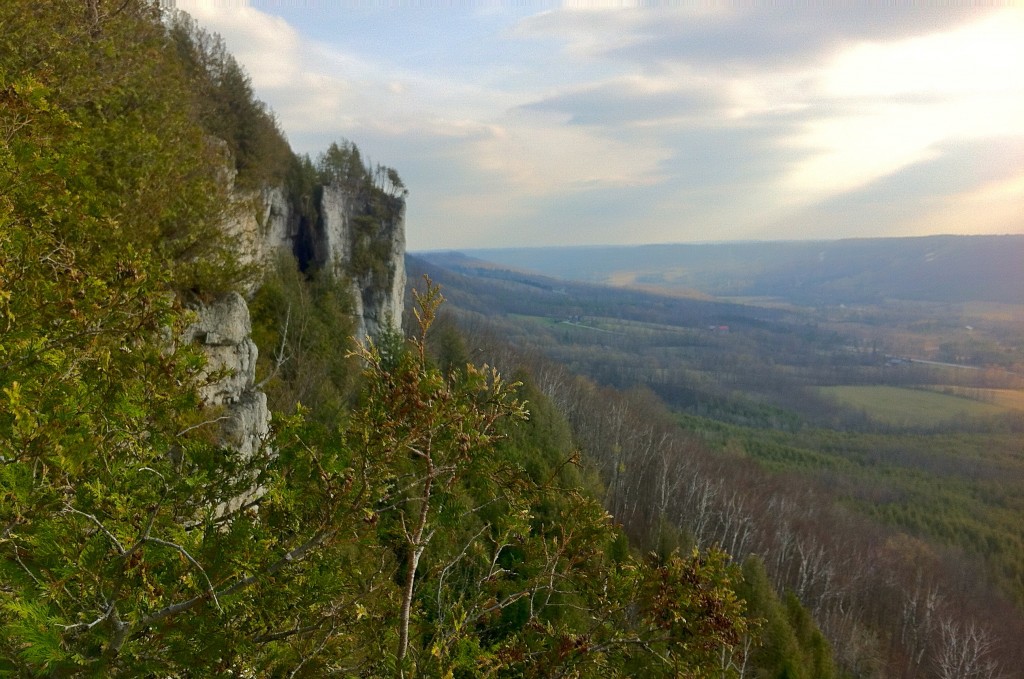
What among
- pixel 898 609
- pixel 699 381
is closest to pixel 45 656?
pixel 898 609

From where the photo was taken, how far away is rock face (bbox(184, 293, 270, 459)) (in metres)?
9.12

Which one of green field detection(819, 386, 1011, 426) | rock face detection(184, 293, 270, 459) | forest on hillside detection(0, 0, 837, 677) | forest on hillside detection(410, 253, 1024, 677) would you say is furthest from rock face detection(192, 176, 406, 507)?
green field detection(819, 386, 1011, 426)

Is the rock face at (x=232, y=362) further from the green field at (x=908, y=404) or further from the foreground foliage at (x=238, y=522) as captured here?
the green field at (x=908, y=404)

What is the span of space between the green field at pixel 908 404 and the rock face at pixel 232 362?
120m

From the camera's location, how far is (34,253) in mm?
4109

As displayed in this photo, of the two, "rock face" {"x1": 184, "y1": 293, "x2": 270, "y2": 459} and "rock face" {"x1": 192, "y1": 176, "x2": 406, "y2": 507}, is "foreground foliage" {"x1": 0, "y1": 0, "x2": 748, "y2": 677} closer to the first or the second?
"rock face" {"x1": 184, "y1": 293, "x2": 270, "y2": 459}

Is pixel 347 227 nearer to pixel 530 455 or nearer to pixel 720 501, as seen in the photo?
pixel 530 455

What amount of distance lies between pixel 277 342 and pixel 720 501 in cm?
3624

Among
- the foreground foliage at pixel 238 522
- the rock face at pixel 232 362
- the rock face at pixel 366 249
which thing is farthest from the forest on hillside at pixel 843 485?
the foreground foliage at pixel 238 522

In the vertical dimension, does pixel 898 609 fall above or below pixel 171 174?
below

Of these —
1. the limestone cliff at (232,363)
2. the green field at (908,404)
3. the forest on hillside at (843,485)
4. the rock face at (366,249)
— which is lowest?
the green field at (908,404)

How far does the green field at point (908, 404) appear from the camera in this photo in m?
106

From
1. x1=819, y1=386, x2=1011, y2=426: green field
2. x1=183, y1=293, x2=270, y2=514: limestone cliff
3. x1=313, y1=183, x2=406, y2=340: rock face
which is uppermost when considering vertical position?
x1=313, y1=183, x2=406, y2=340: rock face

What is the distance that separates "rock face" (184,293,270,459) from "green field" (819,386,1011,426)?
120 meters
